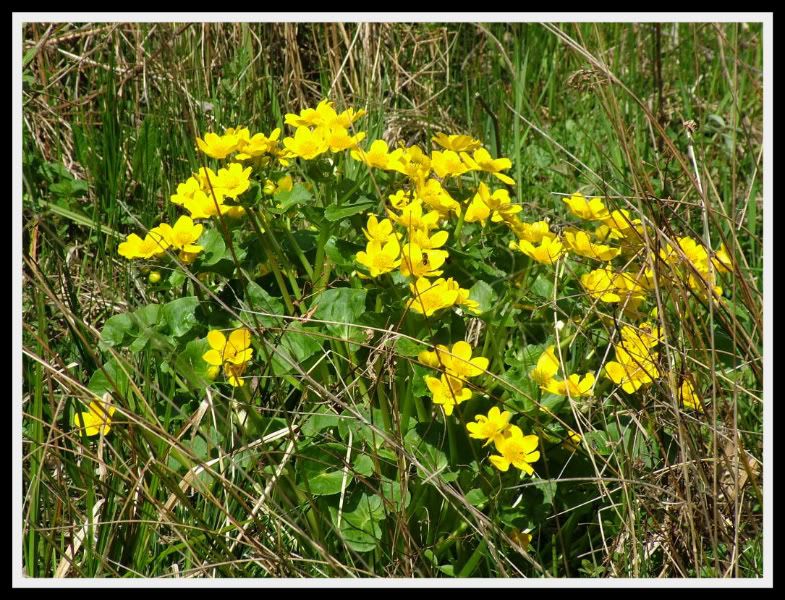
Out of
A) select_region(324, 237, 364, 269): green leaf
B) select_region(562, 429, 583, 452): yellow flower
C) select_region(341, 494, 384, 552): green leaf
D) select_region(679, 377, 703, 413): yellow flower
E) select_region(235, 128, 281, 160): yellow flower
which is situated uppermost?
select_region(235, 128, 281, 160): yellow flower

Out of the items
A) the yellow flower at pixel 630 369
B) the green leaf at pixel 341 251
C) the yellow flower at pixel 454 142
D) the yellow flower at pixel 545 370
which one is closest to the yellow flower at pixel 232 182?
the green leaf at pixel 341 251

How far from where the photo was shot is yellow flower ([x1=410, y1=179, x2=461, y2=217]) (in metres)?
1.74

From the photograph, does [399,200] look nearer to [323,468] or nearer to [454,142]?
[454,142]

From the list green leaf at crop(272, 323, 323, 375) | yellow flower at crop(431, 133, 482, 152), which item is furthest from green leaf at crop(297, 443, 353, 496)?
yellow flower at crop(431, 133, 482, 152)

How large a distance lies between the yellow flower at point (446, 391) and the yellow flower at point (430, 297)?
12cm

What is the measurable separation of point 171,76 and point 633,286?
1.61m

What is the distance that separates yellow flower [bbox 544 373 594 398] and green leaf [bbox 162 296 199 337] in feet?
2.27

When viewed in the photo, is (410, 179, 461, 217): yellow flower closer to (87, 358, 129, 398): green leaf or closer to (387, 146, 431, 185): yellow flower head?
(387, 146, 431, 185): yellow flower head

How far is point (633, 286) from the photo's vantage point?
166cm

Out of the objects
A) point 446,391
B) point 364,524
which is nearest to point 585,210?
point 446,391

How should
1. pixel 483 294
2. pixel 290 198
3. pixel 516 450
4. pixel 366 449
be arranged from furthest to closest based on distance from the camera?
1. pixel 290 198
2. pixel 483 294
3. pixel 366 449
4. pixel 516 450

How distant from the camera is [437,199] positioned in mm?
1740

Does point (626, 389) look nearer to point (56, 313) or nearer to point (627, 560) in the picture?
point (627, 560)

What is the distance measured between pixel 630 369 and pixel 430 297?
0.40 m
